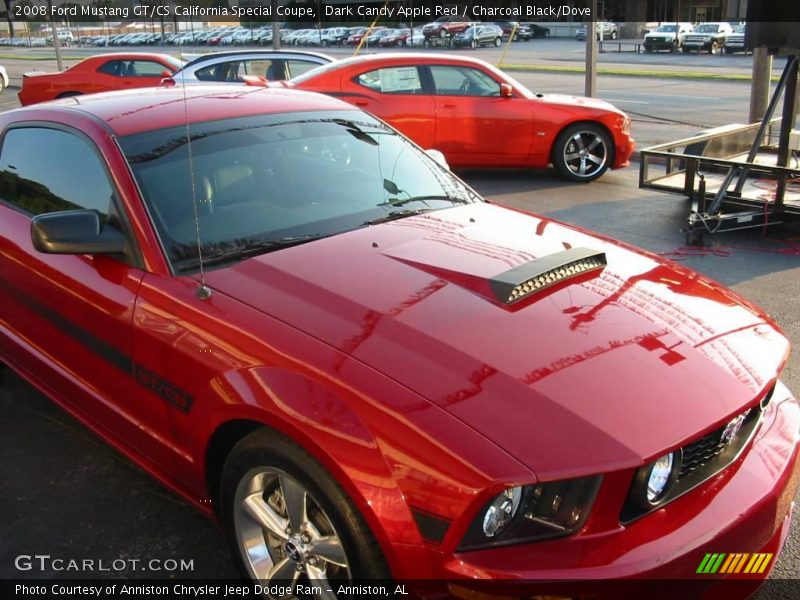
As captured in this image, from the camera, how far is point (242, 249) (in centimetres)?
304

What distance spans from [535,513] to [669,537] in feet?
1.23

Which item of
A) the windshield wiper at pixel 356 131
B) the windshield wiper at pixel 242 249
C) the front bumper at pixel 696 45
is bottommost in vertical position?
the windshield wiper at pixel 242 249

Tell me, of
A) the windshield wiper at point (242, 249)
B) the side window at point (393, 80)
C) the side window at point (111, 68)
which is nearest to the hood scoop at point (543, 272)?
the windshield wiper at point (242, 249)

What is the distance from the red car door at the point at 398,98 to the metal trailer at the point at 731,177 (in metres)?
2.87

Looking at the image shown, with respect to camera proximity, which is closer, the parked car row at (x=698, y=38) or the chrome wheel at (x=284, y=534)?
the chrome wheel at (x=284, y=534)

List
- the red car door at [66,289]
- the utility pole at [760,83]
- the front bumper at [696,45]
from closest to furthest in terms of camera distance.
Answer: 1. the red car door at [66,289]
2. the utility pole at [760,83]
3. the front bumper at [696,45]

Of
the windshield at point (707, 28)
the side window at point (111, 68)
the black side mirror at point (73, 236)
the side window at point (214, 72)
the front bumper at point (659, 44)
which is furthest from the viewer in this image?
the front bumper at point (659, 44)

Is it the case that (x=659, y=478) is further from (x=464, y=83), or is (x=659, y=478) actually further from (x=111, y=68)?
(x=111, y=68)

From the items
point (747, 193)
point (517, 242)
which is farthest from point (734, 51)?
point (517, 242)

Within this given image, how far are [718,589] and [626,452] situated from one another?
1.73 feet

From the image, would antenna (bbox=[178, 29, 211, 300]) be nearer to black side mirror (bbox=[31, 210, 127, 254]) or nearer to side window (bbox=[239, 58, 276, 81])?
black side mirror (bbox=[31, 210, 127, 254])

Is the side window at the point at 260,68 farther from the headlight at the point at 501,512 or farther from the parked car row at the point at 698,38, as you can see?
the parked car row at the point at 698,38

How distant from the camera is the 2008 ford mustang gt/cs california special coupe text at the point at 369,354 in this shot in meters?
2.07

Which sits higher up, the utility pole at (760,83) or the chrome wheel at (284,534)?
the utility pole at (760,83)
